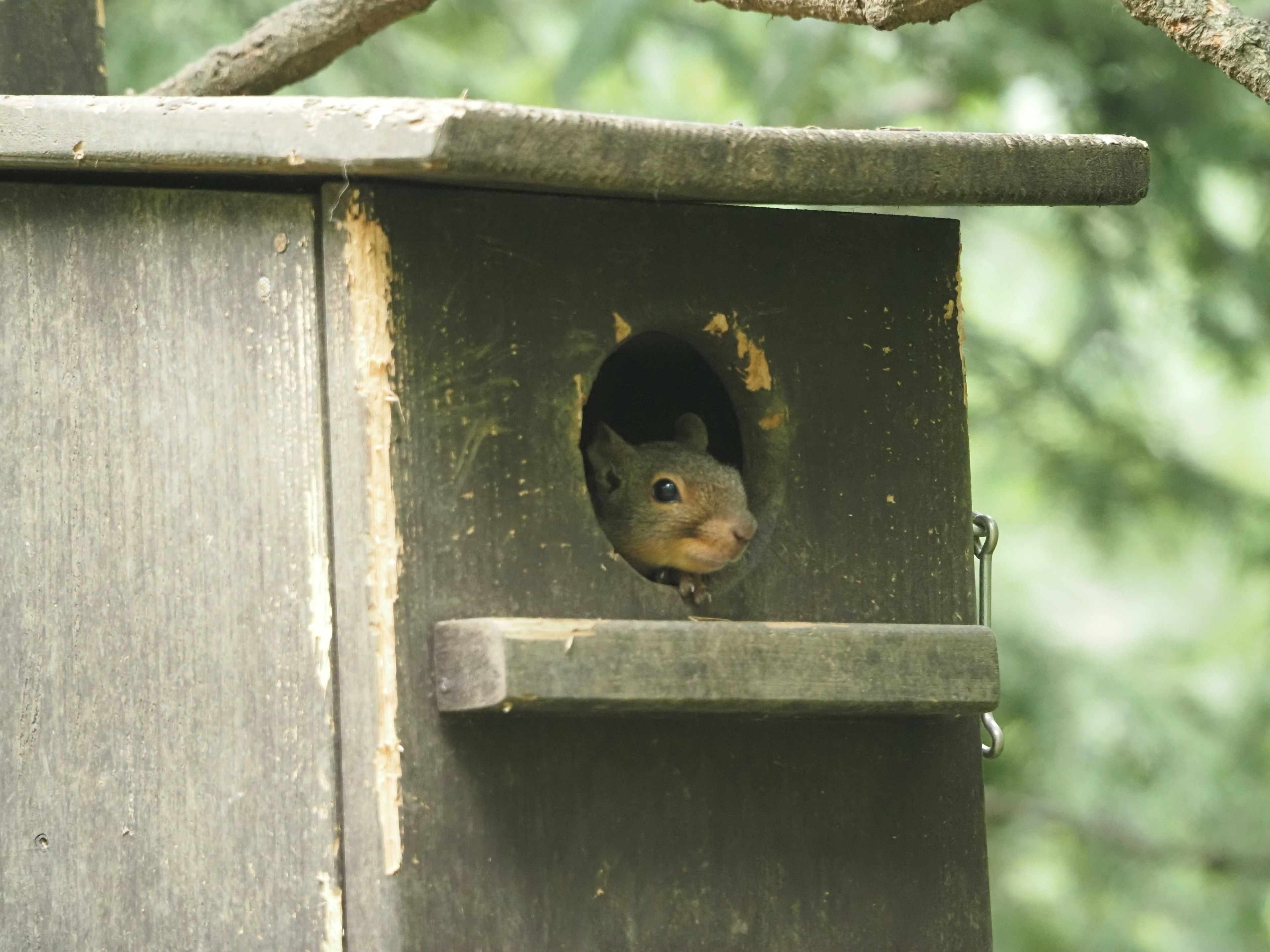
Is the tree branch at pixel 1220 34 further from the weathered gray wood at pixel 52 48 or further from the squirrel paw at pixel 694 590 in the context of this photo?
the weathered gray wood at pixel 52 48

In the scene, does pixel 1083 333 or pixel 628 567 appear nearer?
pixel 628 567

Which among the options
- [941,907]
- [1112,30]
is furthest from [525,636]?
[1112,30]

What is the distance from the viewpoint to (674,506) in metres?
2.49

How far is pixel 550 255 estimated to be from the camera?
219 centimetres

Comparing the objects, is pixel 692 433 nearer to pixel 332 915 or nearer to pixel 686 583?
pixel 686 583

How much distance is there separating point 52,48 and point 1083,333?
9.31 feet

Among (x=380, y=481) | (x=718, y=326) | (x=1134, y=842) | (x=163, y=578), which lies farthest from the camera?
(x=1134, y=842)

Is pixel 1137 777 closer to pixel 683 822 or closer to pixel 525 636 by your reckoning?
pixel 683 822

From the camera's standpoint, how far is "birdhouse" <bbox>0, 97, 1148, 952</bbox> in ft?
6.64

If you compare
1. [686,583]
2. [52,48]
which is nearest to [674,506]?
[686,583]

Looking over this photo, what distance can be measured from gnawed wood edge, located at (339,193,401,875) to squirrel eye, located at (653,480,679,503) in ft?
1.91

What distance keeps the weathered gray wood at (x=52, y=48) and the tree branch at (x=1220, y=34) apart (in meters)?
1.59

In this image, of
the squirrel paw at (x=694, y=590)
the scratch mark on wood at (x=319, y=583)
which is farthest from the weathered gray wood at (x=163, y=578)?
the squirrel paw at (x=694, y=590)

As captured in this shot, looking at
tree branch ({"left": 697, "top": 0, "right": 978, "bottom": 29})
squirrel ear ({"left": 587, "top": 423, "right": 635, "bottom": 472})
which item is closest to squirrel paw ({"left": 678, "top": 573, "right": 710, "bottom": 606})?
squirrel ear ({"left": 587, "top": 423, "right": 635, "bottom": 472})
